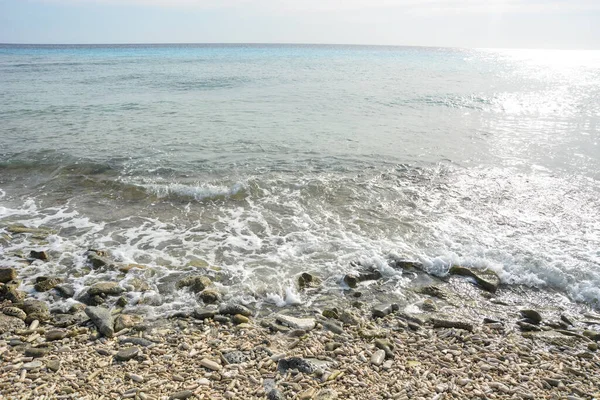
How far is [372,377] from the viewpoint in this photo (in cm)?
504

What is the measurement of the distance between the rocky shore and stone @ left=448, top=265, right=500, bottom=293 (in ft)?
0.18

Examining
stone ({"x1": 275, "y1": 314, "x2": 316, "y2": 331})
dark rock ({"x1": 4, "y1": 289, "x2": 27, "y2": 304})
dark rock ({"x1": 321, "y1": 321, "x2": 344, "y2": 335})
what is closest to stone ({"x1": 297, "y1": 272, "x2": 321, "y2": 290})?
stone ({"x1": 275, "y1": 314, "x2": 316, "y2": 331})

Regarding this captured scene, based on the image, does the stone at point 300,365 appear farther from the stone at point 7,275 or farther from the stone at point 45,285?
the stone at point 7,275

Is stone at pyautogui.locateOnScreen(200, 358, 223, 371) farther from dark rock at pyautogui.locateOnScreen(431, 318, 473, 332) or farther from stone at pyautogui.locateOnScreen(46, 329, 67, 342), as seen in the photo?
dark rock at pyautogui.locateOnScreen(431, 318, 473, 332)

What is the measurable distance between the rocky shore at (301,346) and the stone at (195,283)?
22mm

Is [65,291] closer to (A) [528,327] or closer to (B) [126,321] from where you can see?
(B) [126,321]

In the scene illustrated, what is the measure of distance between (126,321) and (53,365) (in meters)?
1.18


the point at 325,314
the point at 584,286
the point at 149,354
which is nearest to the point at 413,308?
the point at 325,314

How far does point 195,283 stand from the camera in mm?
7270

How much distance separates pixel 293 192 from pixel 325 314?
599 centimetres

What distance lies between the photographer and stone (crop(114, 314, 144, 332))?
5.94 meters

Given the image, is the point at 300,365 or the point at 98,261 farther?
the point at 98,261

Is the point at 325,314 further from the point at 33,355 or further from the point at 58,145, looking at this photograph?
the point at 58,145

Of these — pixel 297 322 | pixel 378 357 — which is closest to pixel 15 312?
pixel 297 322
